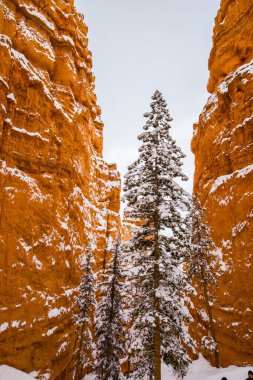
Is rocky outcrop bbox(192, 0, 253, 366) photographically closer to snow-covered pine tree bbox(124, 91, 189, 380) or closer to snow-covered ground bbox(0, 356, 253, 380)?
snow-covered ground bbox(0, 356, 253, 380)

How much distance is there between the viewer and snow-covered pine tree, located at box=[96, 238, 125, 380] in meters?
19.6

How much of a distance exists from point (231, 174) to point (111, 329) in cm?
1967

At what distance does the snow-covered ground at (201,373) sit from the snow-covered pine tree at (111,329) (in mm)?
5057

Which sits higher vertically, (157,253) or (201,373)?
(157,253)

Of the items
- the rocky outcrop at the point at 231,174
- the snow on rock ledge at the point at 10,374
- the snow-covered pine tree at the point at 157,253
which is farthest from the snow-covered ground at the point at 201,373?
the snow-covered pine tree at the point at 157,253

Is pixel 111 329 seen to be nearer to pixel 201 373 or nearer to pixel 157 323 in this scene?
pixel 201 373

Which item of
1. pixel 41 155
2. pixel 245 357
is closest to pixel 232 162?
pixel 245 357

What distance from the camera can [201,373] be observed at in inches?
878

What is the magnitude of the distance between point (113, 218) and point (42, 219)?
24.0m

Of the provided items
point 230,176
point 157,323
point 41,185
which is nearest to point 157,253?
point 157,323

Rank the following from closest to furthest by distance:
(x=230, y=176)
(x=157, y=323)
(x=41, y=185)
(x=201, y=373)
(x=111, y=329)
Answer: (x=157, y=323) < (x=111, y=329) < (x=201, y=373) < (x=41, y=185) < (x=230, y=176)

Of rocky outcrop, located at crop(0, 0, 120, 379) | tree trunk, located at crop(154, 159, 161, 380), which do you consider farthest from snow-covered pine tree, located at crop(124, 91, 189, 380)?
rocky outcrop, located at crop(0, 0, 120, 379)

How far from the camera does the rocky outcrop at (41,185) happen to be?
22875 millimetres

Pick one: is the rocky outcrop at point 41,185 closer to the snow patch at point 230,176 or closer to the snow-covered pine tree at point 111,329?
the snow-covered pine tree at point 111,329
